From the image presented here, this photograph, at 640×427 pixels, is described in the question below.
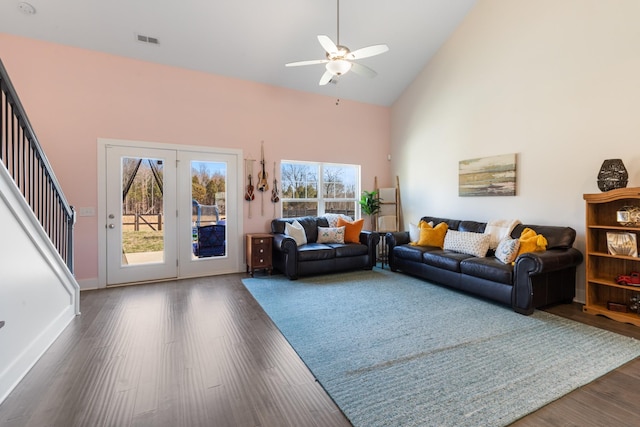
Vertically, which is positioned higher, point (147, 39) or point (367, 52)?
point (147, 39)

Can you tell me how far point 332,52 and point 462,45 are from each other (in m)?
3.14

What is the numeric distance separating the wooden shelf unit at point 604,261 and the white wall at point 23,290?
5127 millimetres

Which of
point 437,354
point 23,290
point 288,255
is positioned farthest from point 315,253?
point 23,290

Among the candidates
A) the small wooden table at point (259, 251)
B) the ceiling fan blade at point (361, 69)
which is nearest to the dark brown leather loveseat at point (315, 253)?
the small wooden table at point (259, 251)

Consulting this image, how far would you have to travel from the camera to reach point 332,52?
3068 mm

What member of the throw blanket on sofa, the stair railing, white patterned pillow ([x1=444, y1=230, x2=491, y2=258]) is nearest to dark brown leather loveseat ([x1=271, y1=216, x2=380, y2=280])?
white patterned pillow ([x1=444, y1=230, x2=491, y2=258])

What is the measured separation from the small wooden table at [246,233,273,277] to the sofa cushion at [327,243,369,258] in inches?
41.6

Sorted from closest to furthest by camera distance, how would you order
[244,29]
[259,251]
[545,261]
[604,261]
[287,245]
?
[545,261], [604,261], [244,29], [287,245], [259,251]

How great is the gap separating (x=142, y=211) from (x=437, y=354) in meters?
4.41

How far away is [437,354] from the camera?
7.67 feet

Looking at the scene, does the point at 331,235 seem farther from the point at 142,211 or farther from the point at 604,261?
the point at 604,261

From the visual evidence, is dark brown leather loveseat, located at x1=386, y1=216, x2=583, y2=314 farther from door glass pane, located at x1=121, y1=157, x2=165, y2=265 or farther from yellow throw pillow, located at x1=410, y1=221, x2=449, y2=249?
door glass pane, located at x1=121, y1=157, x2=165, y2=265

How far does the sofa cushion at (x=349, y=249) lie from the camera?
192 inches

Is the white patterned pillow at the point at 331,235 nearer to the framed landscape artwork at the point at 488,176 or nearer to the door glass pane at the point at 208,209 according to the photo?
the door glass pane at the point at 208,209
